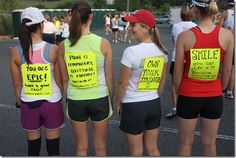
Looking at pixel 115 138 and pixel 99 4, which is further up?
pixel 115 138

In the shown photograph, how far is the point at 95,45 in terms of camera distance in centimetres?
351

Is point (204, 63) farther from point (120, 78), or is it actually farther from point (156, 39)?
point (120, 78)

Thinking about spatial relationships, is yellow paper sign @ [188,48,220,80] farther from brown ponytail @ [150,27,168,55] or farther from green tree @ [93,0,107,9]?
green tree @ [93,0,107,9]

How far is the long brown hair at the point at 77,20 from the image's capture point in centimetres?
347

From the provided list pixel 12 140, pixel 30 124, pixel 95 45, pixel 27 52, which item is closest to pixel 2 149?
pixel 12 140

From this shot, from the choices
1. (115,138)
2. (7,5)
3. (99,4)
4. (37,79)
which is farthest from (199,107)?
(99,4)

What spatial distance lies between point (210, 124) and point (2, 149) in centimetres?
274

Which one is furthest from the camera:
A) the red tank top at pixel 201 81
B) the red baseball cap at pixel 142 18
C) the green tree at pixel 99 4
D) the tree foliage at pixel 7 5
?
the green tree at pixel 99 4

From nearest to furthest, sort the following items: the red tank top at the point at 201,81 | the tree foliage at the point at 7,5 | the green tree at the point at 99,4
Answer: the red tank top at the point at 201,81 → the tree foliage at the point at 7,5 → the green tree at the point at 99,4

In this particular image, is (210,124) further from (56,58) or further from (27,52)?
(27,52)

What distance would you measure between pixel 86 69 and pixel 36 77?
1.64 feet

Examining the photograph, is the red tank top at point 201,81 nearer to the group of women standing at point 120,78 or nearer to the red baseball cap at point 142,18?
the group of women standing at point 120,78

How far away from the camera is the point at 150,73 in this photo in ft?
11.8

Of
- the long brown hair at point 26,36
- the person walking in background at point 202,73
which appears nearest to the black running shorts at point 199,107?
the person walking in background at point 202,73
